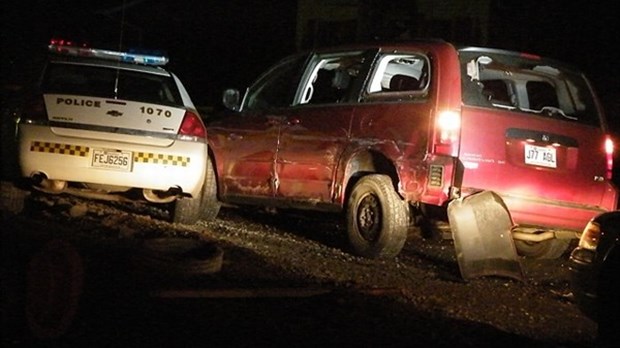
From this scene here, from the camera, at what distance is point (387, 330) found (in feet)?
17.8

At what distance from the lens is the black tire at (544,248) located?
877cm

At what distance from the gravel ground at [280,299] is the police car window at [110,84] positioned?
1.16m

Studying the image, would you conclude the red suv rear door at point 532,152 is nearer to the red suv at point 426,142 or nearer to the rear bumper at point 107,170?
the red suv at point 426,142

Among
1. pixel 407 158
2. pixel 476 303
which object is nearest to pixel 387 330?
pixel 476 303

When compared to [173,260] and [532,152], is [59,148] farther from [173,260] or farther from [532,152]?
[532,152]

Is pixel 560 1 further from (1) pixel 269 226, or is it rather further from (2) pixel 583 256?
(2) pixel 583 256

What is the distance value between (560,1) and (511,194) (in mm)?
16465

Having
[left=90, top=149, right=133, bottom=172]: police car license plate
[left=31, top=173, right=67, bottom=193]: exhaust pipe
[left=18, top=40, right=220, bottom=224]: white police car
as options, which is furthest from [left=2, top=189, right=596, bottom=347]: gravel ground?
[left=90, top=149, right=133, bottom=172]: police car license plate

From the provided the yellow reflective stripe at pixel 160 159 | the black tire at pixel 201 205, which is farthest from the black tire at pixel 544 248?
the yellow reflective stripe at pixel 160 159

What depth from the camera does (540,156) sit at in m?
7.41

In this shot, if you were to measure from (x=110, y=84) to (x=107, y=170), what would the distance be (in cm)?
103

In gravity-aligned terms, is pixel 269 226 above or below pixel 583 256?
below

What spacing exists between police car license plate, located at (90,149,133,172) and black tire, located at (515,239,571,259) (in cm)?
389

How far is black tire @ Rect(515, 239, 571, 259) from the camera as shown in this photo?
8.77m
